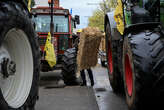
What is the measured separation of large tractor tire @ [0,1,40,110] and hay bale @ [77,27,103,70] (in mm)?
3522

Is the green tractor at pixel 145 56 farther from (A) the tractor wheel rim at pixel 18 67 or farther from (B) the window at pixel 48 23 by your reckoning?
(B) the window at pixel 48 23

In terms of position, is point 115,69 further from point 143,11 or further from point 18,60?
point 18,60

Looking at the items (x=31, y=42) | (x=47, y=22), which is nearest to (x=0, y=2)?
(x=31, y=42)

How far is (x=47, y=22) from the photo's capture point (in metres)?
9.09

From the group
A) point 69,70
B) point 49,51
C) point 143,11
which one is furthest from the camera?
point 49,51

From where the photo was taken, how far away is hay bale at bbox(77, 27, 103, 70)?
685 cm

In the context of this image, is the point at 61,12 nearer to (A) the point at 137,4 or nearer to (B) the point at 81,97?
(B) the point at 81,97

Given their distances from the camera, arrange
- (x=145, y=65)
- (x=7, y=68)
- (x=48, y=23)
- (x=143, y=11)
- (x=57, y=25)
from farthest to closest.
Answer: (x=57, y=25) → (x=48, y=23) → (x=143, y=11) → (x=145, y=65) → (x=7, y=68)

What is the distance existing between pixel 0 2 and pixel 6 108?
102 centimetres

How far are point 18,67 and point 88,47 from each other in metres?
3.88

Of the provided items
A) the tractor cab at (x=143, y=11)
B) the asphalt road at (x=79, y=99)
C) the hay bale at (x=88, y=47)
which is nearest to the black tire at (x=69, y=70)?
the hay bale at (x=88, y=47)

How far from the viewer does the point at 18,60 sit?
322cm

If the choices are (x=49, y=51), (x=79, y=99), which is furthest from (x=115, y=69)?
(x=49, y=51)

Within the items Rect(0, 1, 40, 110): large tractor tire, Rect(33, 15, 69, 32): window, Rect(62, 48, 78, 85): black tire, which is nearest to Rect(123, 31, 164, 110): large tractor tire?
Rect(0, 1, 40, 110): large tractor tire
